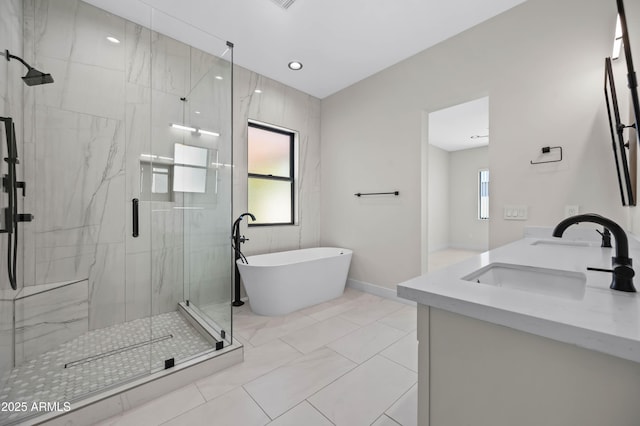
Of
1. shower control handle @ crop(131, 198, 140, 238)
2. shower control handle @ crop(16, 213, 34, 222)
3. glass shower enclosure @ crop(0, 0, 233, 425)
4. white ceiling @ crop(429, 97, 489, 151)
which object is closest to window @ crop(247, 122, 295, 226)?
glass shower enclosure @ crop(0, 0, 233, 425)

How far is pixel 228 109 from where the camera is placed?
7.22 ft

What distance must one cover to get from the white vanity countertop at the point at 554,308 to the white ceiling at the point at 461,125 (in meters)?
3.48

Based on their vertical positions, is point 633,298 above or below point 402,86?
below

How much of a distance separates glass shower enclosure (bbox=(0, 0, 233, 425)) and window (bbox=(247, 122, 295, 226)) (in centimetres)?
91

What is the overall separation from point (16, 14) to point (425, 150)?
11.2ft

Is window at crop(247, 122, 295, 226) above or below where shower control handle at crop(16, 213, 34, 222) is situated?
above

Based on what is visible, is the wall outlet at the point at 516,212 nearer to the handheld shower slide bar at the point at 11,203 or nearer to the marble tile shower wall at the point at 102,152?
the marble tile shower wall at the point at 102,152

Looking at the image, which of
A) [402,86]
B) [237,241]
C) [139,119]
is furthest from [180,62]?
[402,86]

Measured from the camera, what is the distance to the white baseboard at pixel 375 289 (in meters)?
2.96

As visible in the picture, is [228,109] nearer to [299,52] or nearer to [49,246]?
[299,52]

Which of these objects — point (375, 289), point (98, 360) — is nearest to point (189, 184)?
point (98, 360)

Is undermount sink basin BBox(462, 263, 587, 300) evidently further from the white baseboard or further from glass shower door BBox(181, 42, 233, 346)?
the white baseboard

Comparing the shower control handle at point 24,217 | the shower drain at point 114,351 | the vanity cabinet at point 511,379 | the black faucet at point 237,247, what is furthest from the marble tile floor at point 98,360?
the vanity cabinet at point 511,379

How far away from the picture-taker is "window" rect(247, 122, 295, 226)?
10.6 ft
